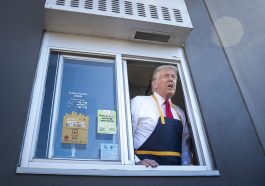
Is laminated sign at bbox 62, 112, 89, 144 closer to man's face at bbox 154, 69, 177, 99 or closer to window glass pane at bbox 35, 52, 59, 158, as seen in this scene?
window glass pane at bbox 35, 52, 59, 158

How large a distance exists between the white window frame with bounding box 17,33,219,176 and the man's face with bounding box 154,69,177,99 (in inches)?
4.1

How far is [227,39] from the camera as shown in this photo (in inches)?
133

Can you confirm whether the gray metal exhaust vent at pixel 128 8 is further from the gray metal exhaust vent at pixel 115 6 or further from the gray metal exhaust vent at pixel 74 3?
the gray metal exhaust vent at pixel 74 3

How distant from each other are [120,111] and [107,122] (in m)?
0.15

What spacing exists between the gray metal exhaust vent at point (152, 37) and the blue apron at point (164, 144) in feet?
2.68

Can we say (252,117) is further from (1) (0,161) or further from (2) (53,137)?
(1) (0,161)

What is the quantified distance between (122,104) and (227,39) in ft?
5.29

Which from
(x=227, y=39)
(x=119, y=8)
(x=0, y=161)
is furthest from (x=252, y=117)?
(x=0, y=161)

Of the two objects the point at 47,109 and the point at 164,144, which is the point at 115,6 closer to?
the point at 47,109

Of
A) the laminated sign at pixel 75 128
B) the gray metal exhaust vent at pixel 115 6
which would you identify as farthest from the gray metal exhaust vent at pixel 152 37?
the laminated sign at pixel 75 128

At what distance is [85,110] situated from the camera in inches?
99.4

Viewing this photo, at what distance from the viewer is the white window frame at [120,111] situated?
2.07 metres

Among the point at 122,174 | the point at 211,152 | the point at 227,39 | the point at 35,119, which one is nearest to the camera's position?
the point at 122,174

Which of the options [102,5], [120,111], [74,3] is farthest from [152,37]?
[120,111]
